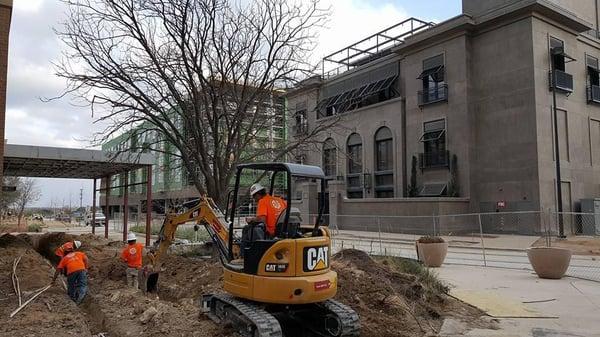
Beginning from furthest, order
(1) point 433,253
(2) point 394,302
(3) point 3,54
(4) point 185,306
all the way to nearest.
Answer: (1) point 433,253 → (3) point 3,54 → (4) point 185,306 → (2) point 394,302

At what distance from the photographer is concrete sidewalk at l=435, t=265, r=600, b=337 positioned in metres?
8.31

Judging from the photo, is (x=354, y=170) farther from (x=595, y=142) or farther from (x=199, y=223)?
(x=199, y=223)

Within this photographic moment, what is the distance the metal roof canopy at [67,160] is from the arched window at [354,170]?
24395 millimetres

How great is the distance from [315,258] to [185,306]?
3.84 m

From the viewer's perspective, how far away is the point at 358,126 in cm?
4759

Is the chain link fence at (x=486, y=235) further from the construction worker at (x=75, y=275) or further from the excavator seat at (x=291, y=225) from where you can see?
the excavator seat at (x=291, y=225)

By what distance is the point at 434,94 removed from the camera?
39.6 meters

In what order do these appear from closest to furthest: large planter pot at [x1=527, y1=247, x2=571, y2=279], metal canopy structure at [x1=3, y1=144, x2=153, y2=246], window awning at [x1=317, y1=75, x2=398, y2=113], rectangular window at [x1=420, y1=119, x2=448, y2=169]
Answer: large planter pot at [x1=527, y1=247, x2=571, y2=279] → metal canopy structure at [x1=3, y1=144, x2=153, y2=246] → rectangular window at [x1=420, y1=119, x2=448, y2=169] → window awning at [x1=317, y1=75, x2=398, y2=113]

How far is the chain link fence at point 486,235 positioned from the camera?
1925 cm

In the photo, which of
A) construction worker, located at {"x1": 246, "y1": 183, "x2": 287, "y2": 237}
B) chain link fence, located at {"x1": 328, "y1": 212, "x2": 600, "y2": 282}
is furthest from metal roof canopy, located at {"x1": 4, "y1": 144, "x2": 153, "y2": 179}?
construction worker, located at {"x1": 246, "y1": 183, "x2": 287, "y2": 237}

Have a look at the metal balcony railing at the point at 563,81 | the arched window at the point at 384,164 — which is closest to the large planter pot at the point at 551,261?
the metal balcony railing at the point at 563,81

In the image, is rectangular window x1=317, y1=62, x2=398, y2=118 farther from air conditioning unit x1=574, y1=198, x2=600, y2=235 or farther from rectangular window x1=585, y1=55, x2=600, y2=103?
air conditioning unit x1=574, y1=198, x2=600, y2=235

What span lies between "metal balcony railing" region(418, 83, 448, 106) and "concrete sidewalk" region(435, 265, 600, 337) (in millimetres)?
24163

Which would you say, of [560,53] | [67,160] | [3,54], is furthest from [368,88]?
[3,54]
